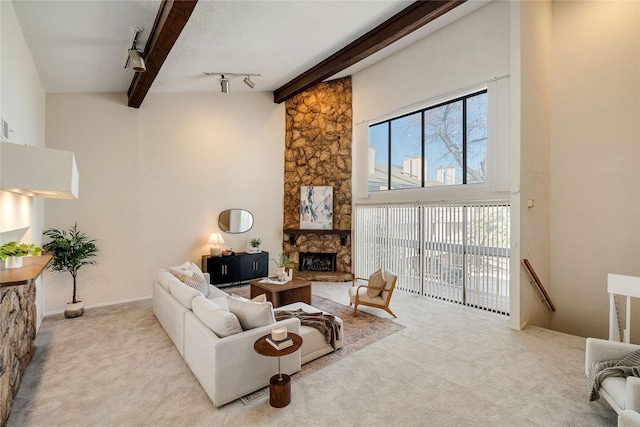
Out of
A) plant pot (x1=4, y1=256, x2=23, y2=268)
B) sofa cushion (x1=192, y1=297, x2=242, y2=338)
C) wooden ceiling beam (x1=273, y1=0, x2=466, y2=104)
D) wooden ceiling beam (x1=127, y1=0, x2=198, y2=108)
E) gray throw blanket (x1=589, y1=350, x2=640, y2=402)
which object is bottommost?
gray throw blanket (x1=589, y1=350, x2=640, y2=402)

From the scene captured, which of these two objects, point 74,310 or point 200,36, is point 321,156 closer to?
point 200,36

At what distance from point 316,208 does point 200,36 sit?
13.7ft

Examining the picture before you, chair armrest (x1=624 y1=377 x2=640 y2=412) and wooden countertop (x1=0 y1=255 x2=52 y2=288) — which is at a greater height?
wooden countertop (x1=0 y1=255 x2=52 y2=288)

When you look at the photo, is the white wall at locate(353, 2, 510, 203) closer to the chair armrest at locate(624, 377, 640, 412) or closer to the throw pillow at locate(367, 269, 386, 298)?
the throw pillow at locate(367, 269, 386, 298)

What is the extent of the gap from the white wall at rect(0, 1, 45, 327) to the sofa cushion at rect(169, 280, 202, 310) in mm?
1599

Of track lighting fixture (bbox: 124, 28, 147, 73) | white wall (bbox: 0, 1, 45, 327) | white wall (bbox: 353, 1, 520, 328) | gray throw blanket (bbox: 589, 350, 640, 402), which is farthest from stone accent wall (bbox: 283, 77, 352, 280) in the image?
gray throw blanket (bbox: 589, 350, 640, 402)

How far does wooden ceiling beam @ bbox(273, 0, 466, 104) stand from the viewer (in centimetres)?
412

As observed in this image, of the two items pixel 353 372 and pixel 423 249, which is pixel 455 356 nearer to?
pixel 353 372

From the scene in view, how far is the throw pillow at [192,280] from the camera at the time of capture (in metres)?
3.98

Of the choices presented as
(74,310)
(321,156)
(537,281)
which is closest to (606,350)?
(537,281)

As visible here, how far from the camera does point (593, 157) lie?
4.30 meters

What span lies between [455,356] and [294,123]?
19.7ft

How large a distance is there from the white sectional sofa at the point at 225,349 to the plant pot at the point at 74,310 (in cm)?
230

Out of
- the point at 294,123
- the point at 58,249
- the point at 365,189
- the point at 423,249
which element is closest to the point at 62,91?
the point at 58,249
